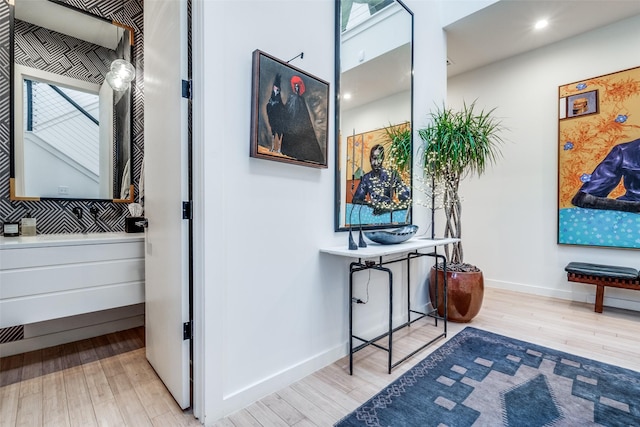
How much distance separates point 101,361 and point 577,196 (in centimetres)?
470

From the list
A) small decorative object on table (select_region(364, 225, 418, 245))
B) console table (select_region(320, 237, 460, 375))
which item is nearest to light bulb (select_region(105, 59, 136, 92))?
console table (select_region(320, 237, 460, 375))

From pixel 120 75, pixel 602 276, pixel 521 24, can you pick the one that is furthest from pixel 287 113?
pixel 602 276

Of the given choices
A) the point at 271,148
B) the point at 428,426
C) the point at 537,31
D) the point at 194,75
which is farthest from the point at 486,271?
the point at 194,75

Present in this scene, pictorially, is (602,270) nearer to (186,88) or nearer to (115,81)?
(186,88)

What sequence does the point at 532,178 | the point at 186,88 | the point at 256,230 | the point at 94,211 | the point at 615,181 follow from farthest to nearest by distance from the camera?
the point at 532,178 < the point at 615,181 < the point at 94,211 < the point at 256,230 < the point at 186,88

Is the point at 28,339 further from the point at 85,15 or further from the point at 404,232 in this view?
the point at 404,232

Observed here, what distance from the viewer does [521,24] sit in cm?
326

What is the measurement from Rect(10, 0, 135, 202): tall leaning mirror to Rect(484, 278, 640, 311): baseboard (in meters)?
4.46

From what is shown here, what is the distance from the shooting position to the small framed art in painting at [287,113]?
163 cm

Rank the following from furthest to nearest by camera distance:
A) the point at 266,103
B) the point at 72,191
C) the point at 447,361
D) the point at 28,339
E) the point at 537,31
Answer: the point at 537,31 → the point at 72,191 → the point at 28,339 → the point at 447,361 → the point at 266,103

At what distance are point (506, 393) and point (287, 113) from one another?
2014 mm

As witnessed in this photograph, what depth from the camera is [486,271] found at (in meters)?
4.18

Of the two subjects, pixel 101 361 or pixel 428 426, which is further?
pixel 101 361

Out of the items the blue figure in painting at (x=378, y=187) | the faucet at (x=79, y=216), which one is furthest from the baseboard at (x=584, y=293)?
the faucet at (x=79, y=216)
